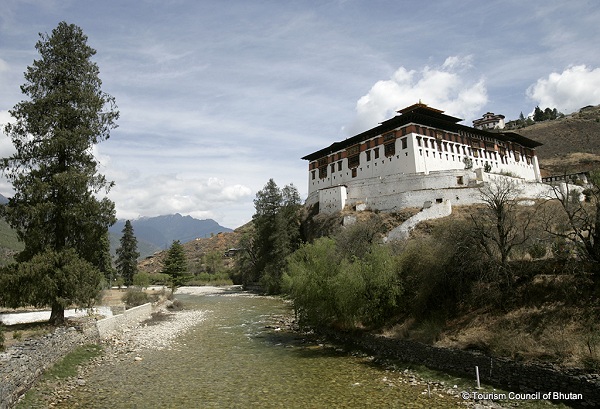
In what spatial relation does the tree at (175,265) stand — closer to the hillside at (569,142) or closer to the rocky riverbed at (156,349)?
the rocky riverbed at (156,349)

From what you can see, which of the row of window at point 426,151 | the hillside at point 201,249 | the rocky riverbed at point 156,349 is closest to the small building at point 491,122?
the row of window at point 426,151

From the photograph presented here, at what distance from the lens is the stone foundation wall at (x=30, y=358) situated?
41.9 feet

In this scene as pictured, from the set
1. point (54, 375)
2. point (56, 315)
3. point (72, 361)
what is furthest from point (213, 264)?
point (54, 375)

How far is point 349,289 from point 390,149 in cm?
4498

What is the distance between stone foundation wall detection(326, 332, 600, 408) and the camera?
42.8 feet

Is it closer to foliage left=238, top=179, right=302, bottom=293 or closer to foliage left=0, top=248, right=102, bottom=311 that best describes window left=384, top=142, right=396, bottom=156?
foliage left=238, top=179, right=302, bottom=293

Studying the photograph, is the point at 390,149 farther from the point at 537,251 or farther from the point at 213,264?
the point at 213,264

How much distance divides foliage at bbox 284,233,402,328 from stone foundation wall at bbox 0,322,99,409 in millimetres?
13950

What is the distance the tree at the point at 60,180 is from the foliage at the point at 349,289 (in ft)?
43.9

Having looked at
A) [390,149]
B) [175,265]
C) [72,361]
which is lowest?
[72,361]

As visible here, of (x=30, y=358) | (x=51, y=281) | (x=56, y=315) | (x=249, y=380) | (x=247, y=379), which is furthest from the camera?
(x=56, y=315)

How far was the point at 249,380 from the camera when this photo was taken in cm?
1752

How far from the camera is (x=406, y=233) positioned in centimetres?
4794

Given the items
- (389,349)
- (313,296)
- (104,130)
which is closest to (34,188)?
(104,130)
